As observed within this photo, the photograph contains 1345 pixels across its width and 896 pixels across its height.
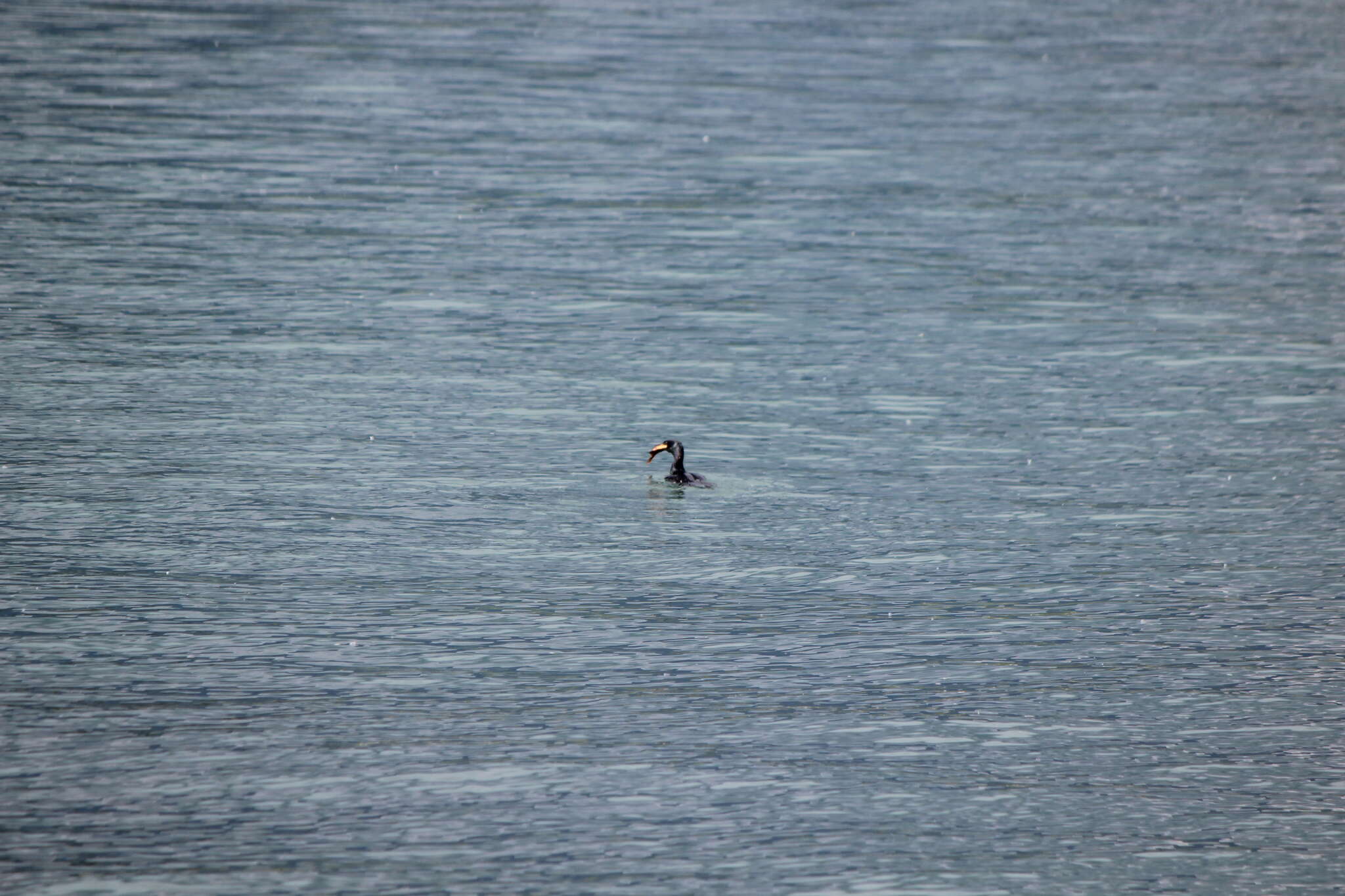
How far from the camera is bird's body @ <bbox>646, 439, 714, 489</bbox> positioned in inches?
571

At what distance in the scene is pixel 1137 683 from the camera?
11250 mm

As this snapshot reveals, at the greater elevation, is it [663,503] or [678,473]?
[678,473]

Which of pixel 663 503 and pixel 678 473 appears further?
pixel 678 473

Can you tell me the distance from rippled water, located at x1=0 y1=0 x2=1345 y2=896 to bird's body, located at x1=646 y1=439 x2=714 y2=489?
17cm

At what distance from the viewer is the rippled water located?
932cm

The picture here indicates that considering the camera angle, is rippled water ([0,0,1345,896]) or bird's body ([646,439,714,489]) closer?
rippled water ([0,0,1345,896])

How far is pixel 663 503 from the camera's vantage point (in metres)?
14.3

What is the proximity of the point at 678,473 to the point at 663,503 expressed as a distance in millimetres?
304

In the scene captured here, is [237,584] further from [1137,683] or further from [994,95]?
[994,95]

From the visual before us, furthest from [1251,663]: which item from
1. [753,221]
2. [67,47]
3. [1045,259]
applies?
[67,47]

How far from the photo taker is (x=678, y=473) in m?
14.5

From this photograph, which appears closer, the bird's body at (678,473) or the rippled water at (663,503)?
the rippled water at (663,503)

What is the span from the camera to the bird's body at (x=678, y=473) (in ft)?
47.5

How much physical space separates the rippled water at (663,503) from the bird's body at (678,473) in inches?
6.6
